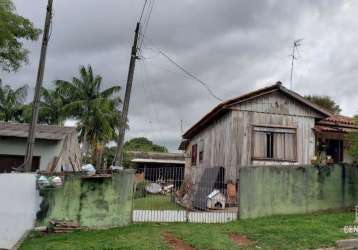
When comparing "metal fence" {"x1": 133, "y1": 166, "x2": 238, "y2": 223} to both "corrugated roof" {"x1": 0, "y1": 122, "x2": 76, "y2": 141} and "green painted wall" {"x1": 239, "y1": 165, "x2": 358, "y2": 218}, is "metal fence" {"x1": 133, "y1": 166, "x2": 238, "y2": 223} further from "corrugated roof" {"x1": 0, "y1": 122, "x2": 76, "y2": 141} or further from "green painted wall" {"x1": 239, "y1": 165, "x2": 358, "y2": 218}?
"corrugated roof" {"x1": 0, "y1": 122, "x2": 76, "y2": 141}

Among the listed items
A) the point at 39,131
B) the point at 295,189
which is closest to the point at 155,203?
the point at 295,189

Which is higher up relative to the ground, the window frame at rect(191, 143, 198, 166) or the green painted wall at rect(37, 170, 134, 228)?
the window frame at rect(191, 143, 198, 166)

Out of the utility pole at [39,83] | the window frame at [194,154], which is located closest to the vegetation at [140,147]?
the window frame at [194,154]

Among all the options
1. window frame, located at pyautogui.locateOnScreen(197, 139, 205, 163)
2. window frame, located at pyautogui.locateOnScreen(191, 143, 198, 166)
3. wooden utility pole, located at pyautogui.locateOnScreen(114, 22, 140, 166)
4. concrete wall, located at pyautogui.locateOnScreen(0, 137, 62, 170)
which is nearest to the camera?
wooden utility pole, located at pyautogui.locateOnScreen(114, 22, 140, 166)

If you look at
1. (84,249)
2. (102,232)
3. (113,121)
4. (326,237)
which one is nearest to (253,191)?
(326,237)

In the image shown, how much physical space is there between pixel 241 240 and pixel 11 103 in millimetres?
27819

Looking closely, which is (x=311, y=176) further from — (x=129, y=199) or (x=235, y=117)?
(x=129, y=199)

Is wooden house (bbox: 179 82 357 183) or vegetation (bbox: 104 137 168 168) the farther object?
vegetation (bbox: 104 137 168 168)

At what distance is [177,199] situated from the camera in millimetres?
11812

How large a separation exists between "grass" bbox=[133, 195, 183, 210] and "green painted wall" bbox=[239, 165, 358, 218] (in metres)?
2.26

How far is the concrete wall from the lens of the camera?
1566cm

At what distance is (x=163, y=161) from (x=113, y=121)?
7868 millimetres

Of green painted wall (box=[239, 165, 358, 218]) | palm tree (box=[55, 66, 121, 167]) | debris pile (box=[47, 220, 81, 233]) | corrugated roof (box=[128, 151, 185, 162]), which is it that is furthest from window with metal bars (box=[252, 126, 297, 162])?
corrugated roof (box=[128, 151, 185, 162])

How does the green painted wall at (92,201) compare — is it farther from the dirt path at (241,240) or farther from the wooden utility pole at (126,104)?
the dirt path at (241,240)
